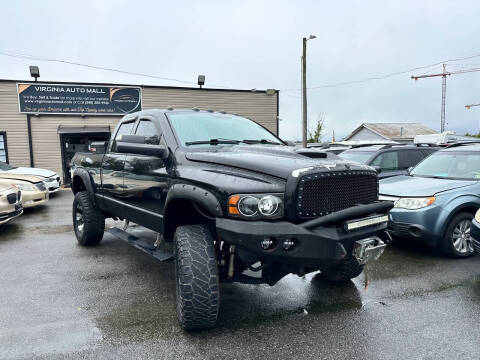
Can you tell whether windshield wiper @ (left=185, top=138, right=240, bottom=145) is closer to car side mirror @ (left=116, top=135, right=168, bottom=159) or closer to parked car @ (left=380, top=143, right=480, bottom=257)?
car side mirror @ (left=116, top=135, right=168, bottom=159)

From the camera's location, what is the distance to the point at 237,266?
3176mm

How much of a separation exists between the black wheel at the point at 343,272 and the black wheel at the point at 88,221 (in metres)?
3.44

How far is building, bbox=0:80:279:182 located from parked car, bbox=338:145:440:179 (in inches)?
422

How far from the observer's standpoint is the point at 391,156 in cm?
860

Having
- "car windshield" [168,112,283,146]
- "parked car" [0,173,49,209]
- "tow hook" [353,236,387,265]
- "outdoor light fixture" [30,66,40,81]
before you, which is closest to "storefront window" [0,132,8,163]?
"outdoor light fixture" [30,66,40,81]

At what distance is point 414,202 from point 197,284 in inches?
137

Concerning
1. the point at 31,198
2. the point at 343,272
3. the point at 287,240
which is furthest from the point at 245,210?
the point at 31,198

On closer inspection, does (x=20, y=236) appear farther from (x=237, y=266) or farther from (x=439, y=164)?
(x=439, y=164)

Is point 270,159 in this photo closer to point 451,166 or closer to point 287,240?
point 287,240

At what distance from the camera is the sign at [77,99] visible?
15.5 m

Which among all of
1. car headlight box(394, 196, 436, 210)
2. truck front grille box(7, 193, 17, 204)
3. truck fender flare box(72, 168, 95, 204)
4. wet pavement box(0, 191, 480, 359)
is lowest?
wet pavement box(0, 191, 480, 359)

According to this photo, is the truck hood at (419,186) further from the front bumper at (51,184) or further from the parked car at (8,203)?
the front bumper at (51,184)

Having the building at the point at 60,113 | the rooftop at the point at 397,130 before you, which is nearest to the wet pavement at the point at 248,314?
the building at the point at 60,113

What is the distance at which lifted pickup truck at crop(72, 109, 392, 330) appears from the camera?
275 centimetres
